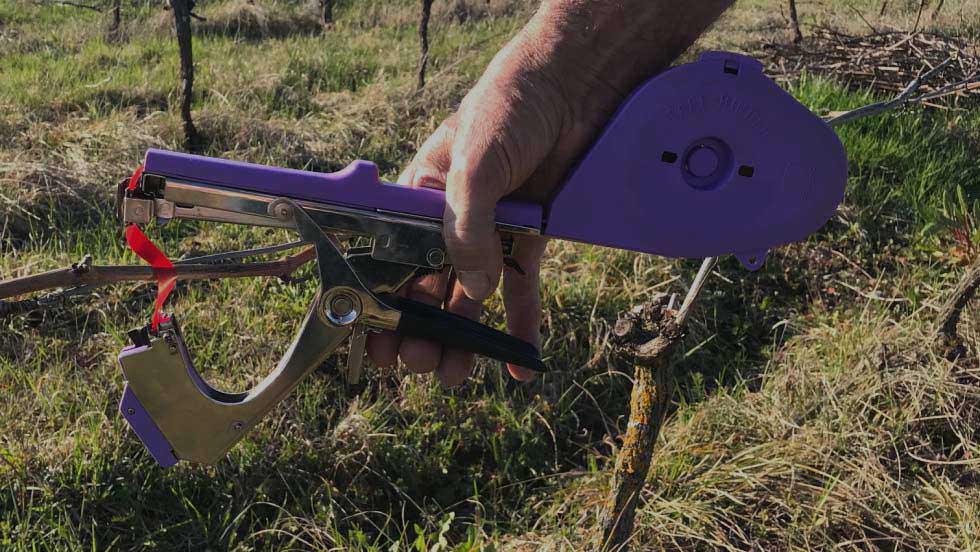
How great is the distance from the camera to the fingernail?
4.21 feet

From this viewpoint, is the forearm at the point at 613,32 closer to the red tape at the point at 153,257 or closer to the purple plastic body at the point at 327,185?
the purple plastic body at the point at 327,185

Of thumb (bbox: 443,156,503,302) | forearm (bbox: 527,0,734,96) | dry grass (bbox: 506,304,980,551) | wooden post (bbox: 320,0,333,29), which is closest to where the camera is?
thumb (bbox: 443,156,503,302)

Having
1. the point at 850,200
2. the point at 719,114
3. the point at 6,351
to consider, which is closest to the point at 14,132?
the point at 6,351

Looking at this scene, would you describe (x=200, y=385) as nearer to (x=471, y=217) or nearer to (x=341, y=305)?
(x=341, y=305)

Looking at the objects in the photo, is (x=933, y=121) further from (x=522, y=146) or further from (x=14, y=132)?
(x=14, y=132)

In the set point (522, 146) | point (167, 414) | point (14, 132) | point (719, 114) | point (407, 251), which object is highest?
point (719, 114)

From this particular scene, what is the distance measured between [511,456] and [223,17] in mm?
5817

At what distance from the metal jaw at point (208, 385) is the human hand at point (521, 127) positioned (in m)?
0.17

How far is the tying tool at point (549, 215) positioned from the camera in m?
1.17

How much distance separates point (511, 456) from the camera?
2.30 m

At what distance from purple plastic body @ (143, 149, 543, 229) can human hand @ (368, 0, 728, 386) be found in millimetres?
41

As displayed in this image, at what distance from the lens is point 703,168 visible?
1282 millimetres

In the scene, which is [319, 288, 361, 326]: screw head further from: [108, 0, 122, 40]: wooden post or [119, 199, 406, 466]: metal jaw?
[108, 0, 122, 40]: wooden post

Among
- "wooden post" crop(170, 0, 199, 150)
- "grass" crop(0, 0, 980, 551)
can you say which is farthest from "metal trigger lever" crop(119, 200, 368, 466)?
"wooden post" crop(170, 0, 199, 150)
